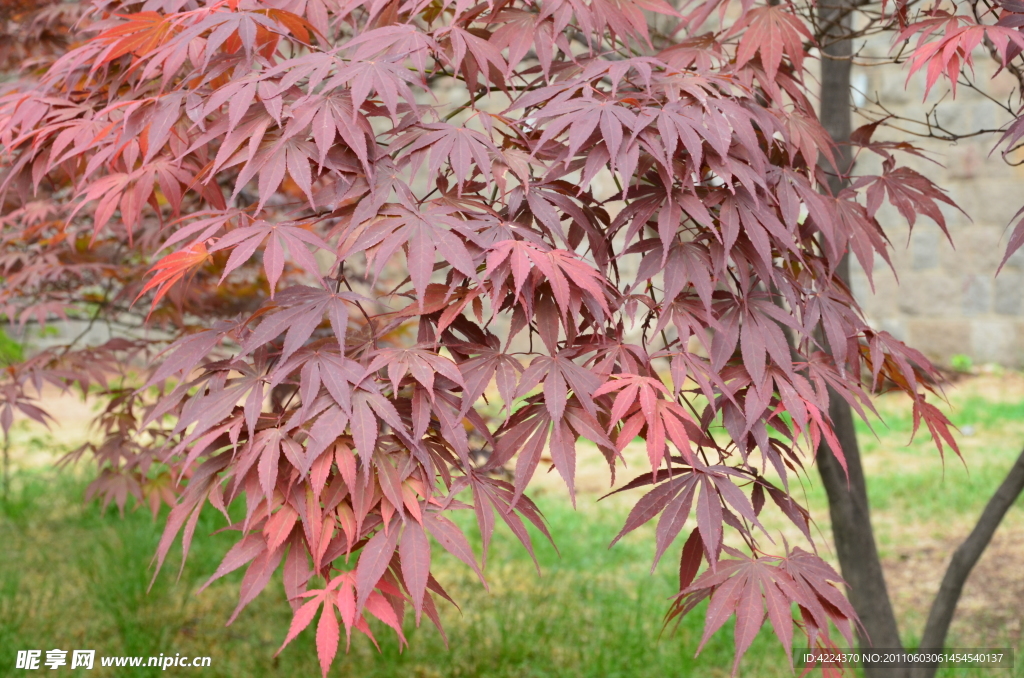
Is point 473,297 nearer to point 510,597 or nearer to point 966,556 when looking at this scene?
point 966,556

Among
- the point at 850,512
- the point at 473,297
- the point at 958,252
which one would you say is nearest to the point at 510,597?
the point at 850,512

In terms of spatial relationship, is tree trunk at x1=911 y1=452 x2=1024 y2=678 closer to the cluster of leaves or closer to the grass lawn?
the grass lawn

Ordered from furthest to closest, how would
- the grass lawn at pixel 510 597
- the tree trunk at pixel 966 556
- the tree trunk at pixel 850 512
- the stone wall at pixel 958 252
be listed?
the stone wall at pixel 958 252 → the grass lawn at pixel 510 597 → the tree trunk at pixel 850 512 → the tree trunk at pixel 966 556

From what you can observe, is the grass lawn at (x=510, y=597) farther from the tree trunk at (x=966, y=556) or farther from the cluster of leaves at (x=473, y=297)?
the cluster of leaves at (x=473, y=297)

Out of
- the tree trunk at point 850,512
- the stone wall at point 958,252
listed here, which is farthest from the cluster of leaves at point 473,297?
the stone wall at point 958,252

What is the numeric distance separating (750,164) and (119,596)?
95.8 inches

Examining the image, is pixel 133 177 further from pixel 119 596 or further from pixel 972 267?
pixel 972 267

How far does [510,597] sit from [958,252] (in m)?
4.27

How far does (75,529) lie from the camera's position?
3785 mm

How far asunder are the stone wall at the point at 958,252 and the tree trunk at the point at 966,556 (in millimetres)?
3917

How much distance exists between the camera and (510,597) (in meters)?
2.88

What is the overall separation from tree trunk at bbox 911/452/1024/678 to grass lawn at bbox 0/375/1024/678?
399 millimetres

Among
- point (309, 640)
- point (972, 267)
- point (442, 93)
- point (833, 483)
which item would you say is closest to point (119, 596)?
point (309, 640)

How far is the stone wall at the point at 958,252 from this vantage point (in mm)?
5566
